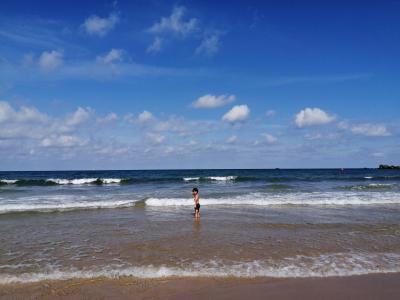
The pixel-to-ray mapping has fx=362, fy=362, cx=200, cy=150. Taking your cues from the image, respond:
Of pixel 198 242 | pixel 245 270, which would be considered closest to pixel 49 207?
pixel 198 242

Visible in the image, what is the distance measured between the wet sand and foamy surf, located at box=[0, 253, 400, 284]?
302 millimetres

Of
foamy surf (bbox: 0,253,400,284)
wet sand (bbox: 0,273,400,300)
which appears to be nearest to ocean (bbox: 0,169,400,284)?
foamy surf (bbox: 0,253,400,284)

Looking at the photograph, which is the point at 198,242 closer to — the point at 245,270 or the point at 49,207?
the point at 245,270

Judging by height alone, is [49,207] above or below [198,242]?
above

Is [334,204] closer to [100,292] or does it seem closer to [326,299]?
[326,299]

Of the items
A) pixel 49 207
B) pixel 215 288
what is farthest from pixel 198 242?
pixel 49 207

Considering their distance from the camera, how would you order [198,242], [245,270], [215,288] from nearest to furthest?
[215,288] < [245,270] < [198,242]

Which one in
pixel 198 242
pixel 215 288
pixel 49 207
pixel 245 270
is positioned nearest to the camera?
pixel 215 288

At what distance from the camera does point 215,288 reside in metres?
6.55

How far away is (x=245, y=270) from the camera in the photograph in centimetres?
764

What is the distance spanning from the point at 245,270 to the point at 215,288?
1288 millimetres

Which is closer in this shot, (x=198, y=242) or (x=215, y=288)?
(x=215, y=288)

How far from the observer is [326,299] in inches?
235

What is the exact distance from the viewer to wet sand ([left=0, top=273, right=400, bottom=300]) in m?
6.20
